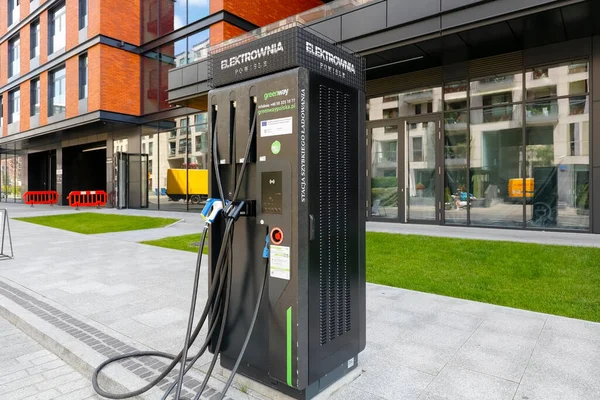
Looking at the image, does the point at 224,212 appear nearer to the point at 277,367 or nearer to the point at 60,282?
the point at 277,367

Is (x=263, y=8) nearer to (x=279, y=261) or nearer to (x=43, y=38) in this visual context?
(x=43, y=38)

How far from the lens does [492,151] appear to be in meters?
12.1

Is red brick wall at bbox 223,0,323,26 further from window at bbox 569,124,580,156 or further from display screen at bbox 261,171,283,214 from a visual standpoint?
display screen at bbox 261,171,283,214

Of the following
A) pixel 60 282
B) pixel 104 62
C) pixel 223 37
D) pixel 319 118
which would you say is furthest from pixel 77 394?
pixel 104 62

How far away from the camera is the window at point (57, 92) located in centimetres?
2545

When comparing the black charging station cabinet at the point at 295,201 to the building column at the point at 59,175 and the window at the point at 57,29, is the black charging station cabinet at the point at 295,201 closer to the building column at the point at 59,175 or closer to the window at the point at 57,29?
the window at the point at 57,29

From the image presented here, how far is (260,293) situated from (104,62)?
2350 centimetres

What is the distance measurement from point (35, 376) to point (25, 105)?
103 feet

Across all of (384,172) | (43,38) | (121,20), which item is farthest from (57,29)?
(384,172)

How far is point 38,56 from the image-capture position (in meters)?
27.7

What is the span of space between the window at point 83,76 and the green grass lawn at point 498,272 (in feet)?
69.2

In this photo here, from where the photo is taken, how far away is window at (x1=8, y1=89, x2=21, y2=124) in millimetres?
30041

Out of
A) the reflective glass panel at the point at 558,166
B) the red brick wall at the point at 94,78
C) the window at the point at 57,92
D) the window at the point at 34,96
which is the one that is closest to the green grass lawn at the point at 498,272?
the reflective glass panel at the point at 558,166

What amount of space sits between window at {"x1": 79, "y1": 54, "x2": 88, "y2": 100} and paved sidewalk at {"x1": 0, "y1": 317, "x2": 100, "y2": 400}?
22.7 metres
